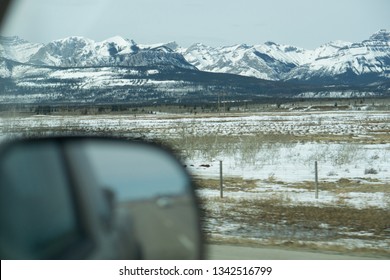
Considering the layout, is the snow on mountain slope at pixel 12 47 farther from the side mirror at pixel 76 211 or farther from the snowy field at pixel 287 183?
Answer: the side mirror at pixel 76 211

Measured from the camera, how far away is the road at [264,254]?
6.04m

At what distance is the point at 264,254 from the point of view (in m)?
6.37

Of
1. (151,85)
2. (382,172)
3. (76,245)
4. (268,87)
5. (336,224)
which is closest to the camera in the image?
(76,245)

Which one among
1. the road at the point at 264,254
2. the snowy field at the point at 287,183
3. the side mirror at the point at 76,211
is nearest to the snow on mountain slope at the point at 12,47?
the snowy field at the point at 287,183

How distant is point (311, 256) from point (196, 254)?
3.85 meters

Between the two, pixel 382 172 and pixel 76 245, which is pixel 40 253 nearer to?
pixel 76 245

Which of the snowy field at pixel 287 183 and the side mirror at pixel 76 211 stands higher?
the side mirror at pixel 76 211

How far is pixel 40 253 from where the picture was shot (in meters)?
→ 2.25

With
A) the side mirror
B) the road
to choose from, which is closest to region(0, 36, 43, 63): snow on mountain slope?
the road

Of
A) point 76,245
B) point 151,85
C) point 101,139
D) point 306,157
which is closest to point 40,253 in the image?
point 76,245

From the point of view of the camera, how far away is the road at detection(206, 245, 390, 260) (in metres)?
6.04

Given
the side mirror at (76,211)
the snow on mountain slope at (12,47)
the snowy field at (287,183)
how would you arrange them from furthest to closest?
the snow on mountain slope at (12,47) → the snowy field at (287,183) → the side mirror at (76,211)

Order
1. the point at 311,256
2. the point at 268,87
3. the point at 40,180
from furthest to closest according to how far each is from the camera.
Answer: the point at 268,87 < the point at 311,256 < the point at 40,180

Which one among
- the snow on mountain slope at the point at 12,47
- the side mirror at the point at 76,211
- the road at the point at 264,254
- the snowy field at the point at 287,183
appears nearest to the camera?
the side mirror at the point at 76,211
